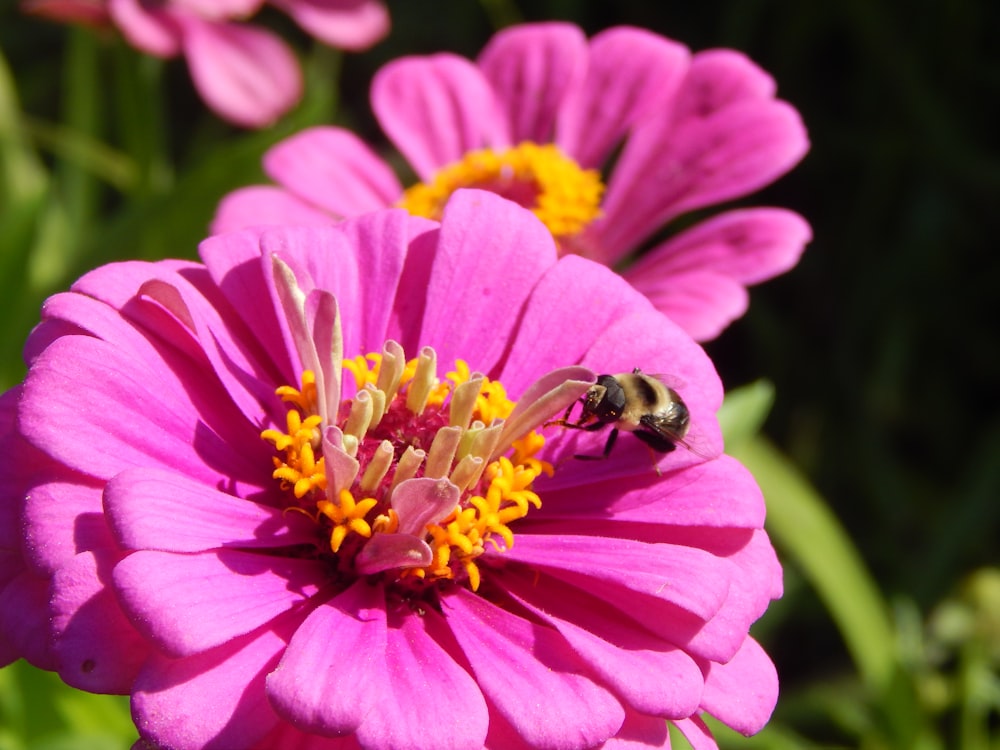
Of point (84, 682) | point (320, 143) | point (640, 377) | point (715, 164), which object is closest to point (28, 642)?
point (84, 682)

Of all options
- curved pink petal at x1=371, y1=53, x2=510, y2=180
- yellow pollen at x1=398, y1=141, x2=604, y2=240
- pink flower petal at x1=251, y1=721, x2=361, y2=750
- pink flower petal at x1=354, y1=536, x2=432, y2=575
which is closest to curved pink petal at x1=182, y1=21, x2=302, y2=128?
curved pink petal at x1=371, y1=53, x2=510, y2=180

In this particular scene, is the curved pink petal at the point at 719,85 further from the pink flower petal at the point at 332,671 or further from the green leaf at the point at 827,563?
the pink flower petal at the point at 332,671

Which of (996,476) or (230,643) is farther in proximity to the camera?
(996,476)

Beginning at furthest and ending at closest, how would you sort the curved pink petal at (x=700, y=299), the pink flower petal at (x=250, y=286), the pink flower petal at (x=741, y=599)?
the curved pink petal at (x=700, y=299) < the pink flower petal at (x=250, y=286) < the pink flower petal at (x=741, y=599)

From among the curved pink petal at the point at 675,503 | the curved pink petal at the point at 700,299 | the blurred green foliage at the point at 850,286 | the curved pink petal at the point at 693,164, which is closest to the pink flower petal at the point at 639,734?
the curved pink petal at the point at 675,503

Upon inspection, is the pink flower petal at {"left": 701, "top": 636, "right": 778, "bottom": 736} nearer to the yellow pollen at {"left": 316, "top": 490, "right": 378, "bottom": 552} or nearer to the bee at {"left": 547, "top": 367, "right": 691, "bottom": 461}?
the bee at {"left": 547, "top": 367, "right": 691, "bottom": 461}

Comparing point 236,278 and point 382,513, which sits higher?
point 236,278

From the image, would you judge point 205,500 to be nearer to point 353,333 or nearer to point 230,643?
point 230,643
